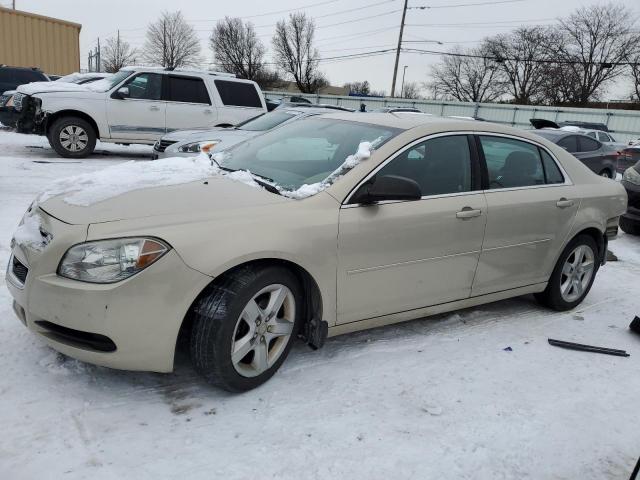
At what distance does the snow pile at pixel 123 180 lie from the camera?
3.04m

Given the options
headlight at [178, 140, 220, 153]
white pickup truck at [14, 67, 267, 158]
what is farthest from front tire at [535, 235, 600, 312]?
white pickup truck at [14, 67, 267, 158]

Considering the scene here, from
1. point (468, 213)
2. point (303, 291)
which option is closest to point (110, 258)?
point (303, 291)

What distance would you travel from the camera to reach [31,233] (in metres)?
2.92

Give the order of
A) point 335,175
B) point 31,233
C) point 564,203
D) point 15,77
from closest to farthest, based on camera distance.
Answer: point 31,233
point 335,175
point 564,203
point 15,77

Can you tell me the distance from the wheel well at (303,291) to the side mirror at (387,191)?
547mm

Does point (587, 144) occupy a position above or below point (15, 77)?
below

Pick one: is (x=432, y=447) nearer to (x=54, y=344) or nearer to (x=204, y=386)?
(x=204, y=386)

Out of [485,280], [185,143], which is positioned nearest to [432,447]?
[485,280]

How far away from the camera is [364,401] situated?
3.12 meters

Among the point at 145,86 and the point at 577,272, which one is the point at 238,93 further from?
the point at 577,272

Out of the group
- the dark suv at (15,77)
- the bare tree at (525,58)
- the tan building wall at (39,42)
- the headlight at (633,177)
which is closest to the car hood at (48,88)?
the dark suv at (15,77)

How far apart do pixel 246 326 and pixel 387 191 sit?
1138 mm

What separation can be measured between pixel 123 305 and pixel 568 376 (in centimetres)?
285

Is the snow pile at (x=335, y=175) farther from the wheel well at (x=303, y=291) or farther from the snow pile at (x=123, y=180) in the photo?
the snow pile at (x=123, y=180)
